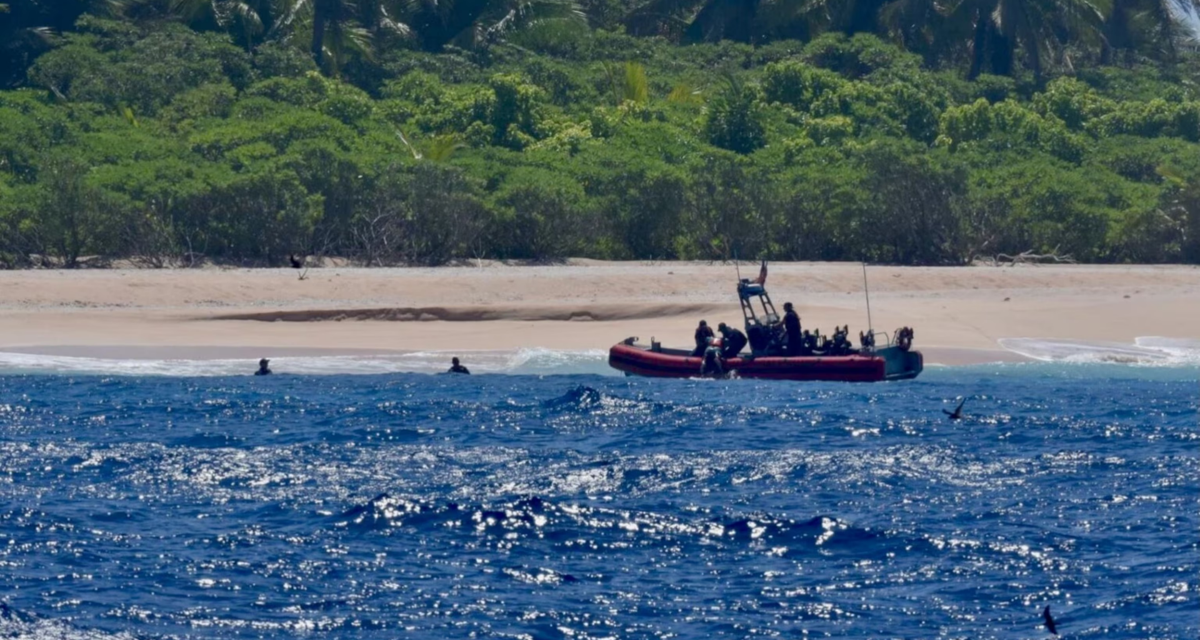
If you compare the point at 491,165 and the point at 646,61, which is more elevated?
the point at 646,61

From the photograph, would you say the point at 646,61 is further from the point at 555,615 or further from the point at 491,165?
the point at 555,615

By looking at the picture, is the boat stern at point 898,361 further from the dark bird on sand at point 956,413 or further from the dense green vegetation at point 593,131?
the dense green vegetation at point 593,131

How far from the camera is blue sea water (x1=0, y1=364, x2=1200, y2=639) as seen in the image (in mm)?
10125

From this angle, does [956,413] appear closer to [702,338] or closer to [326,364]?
[702,338]

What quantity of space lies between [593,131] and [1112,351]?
17.7 m

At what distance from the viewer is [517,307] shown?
26.2m

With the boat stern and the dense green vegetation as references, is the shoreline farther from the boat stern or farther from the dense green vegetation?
the dense green vegetation

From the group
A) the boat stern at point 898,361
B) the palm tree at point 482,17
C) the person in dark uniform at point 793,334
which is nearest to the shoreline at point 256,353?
the boat stern at point 898,361

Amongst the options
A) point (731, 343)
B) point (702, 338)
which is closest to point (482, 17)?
point (702, 338)

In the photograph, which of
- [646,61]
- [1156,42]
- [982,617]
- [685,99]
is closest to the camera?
[982,617]

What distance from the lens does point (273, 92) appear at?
128 feet

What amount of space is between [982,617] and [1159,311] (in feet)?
57.9

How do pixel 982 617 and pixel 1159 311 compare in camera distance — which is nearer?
pixel 982 617

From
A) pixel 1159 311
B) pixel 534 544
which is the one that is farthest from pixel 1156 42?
pixel 534 544
